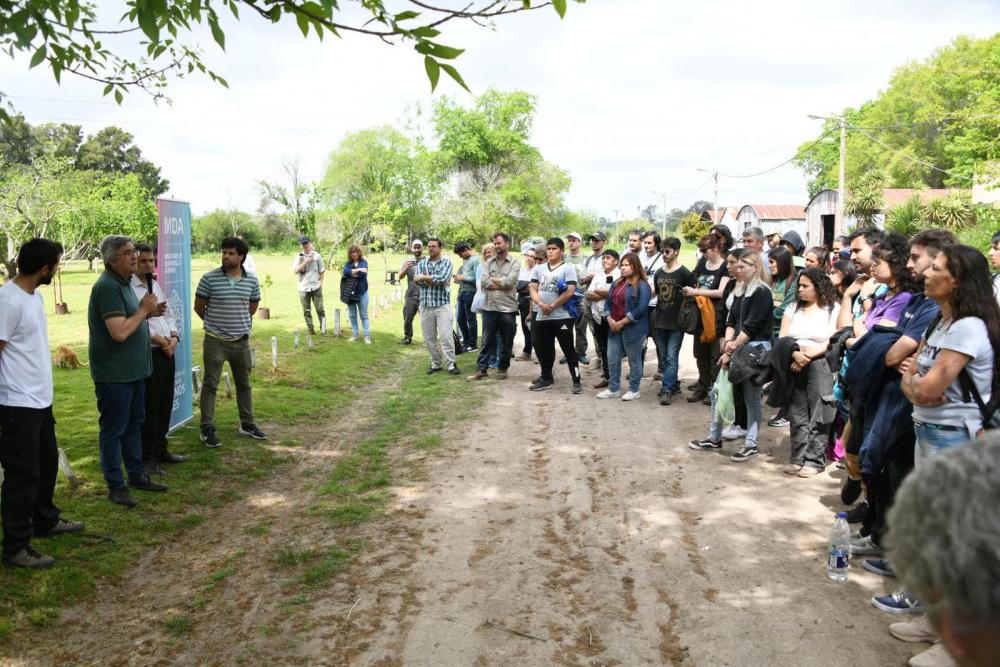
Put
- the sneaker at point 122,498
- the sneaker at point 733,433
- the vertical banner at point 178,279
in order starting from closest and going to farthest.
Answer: the sneaker at point 122,498 → the vertical banner at point 178,279 → the sneaker at point 733,433

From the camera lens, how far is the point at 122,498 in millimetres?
5902

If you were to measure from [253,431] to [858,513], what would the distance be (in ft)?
19.4

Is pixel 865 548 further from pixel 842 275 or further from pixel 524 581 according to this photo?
pixel 842 275

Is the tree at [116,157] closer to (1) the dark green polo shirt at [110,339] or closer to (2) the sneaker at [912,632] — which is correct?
(1) the dark green polo shirt at [110,339]

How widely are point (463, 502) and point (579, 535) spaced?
117cm

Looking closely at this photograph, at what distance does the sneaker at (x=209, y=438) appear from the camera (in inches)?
301

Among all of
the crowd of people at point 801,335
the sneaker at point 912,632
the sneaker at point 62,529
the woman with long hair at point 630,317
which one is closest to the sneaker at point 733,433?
the crowd of people at point 801,335

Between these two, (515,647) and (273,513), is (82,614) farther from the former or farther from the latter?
(515,647)

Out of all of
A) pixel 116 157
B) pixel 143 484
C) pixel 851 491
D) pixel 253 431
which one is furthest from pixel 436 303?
pixel 116 157

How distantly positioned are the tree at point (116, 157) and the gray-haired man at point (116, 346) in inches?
3177

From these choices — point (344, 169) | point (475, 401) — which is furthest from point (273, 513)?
point (344, 169)

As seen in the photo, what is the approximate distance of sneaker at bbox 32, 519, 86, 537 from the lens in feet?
17.2

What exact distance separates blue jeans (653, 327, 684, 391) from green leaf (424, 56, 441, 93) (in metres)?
7.08

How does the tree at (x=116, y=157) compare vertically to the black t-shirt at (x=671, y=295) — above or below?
above
